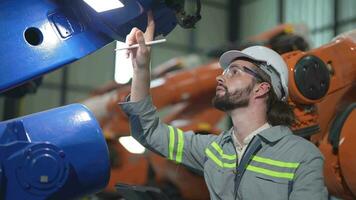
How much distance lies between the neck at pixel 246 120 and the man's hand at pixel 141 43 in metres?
0.55

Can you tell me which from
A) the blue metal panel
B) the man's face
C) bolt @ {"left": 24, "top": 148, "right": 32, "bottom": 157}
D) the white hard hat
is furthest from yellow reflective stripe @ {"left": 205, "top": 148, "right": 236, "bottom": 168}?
bolt @ {"left": 24, "top": 148, "right": 32, "bottom": 157}

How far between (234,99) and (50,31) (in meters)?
1.11

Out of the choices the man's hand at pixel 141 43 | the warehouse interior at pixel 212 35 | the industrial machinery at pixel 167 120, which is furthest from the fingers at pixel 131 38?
the warehouse interior at pixel 212 35

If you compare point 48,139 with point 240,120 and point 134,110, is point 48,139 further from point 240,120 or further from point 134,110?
point 240,120

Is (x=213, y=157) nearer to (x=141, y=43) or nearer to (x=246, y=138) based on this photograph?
(x=246, y=138)

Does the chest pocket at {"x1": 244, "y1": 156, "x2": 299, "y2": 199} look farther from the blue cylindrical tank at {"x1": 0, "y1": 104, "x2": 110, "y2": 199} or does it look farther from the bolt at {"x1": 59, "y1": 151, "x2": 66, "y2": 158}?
the bolt at {"x1": 59, "y1": 151, "x2": 66, "y2": 158}

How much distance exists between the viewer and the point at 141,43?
2148 millimetres

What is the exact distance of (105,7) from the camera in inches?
71.4

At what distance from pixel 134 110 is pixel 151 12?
71 cm

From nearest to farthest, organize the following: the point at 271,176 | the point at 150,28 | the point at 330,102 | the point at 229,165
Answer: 1. the point at 150,28
2. the point at 271,176
3. the point at 229,165
4. the point at 330,102

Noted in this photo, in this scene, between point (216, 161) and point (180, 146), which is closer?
point (216, 161)

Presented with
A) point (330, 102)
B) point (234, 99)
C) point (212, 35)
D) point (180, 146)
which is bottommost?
point (212, 35)

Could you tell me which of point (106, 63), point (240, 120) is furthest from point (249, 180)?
point (106, 63)

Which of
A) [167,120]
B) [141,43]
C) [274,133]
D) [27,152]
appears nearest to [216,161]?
[274,133]
